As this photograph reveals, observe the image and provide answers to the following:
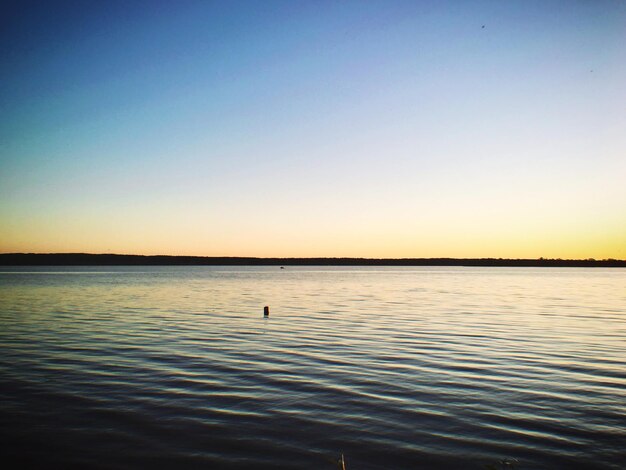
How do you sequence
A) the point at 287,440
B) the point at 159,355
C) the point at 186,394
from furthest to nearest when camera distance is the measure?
the point at 159,355 < the point at 186,394 < the point at 287,440

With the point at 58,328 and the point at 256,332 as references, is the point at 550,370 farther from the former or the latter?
the point at 58,328

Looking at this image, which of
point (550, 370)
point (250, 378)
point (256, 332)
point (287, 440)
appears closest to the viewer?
point (287, 440)

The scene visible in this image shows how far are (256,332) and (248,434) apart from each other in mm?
13812

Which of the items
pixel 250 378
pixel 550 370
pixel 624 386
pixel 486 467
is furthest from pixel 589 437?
pixel 250 378

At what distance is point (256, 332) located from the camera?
22266 millimetres

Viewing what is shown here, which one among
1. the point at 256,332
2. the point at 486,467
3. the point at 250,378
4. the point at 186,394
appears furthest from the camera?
the point at 256,332

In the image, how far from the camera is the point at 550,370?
14.0 m

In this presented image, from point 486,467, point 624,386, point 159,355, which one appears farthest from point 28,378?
point 624,386

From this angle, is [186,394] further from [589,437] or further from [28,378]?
[589,437]

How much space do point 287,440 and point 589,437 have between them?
18.1ft

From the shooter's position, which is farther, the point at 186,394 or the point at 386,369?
the point at 386,369

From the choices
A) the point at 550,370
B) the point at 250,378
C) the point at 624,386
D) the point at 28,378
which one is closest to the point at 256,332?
the point at 250,378

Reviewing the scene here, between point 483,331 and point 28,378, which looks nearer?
point 28,378

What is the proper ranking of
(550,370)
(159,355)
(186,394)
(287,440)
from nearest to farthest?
1. (287,440)
2. (186,394)
3. (550,370)
4. (159,355)
